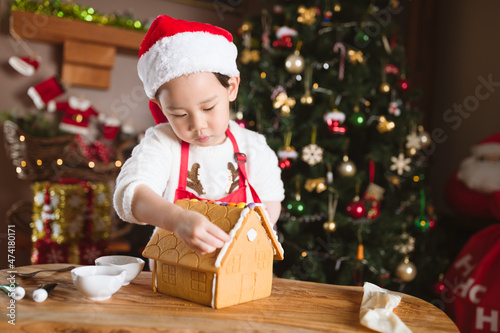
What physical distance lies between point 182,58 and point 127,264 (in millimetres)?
452

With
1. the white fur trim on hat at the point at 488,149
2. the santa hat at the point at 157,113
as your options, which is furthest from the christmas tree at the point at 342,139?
the santa hat at the point at 157,113

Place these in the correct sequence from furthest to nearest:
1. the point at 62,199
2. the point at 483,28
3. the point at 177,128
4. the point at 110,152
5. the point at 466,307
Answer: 1. the point at 110,152
2. the point at 483,28
3. the point at 62,199
4. the point at 466,307
5. the point at 177,128

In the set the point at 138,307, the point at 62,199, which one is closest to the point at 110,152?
the point at 62,199

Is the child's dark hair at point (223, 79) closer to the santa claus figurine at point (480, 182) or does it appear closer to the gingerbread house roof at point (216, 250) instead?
the gingerbread house roof at point (216, 250)

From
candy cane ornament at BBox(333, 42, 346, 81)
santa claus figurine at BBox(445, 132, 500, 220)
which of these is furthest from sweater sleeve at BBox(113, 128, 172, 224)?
santa claus figurine at BBox(445, 132, 500, 220)

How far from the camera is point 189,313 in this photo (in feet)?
2.54

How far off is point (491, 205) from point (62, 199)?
2.13m

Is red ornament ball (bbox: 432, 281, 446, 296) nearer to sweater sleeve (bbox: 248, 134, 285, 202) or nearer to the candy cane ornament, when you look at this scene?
the candy cane ornament

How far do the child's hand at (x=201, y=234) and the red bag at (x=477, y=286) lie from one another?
147 centimetres

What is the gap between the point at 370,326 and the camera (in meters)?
Result: 0.75

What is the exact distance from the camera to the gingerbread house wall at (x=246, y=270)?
2.63ft

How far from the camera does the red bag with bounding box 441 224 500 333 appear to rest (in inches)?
69.1

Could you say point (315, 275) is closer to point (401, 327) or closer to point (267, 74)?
point (267, 74)

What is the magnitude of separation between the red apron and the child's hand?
23 cm
